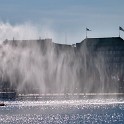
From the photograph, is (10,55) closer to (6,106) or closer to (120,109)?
(6,106)

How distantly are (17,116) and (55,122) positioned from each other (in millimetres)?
19424

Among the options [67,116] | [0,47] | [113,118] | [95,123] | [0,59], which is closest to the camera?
[95,123]

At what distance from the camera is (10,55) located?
650 feet

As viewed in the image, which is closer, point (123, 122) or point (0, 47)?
point (123, 122)

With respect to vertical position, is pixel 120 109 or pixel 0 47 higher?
pixel 0 47

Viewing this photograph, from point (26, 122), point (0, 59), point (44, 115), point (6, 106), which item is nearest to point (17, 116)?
point (44, 115)

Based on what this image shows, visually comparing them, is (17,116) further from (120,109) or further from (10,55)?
(10,55)

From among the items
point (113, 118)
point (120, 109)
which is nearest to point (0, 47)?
point (120, 109)

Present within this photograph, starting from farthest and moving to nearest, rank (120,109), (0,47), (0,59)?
(0,59), (0,47), (120,109)

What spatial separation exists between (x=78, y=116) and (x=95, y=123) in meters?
17.4

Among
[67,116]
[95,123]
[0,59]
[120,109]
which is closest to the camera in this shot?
[95,123]

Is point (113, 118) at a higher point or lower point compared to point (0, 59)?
lower

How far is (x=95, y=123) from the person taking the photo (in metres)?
108

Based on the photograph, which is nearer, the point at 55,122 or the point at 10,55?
the point at 55,122
